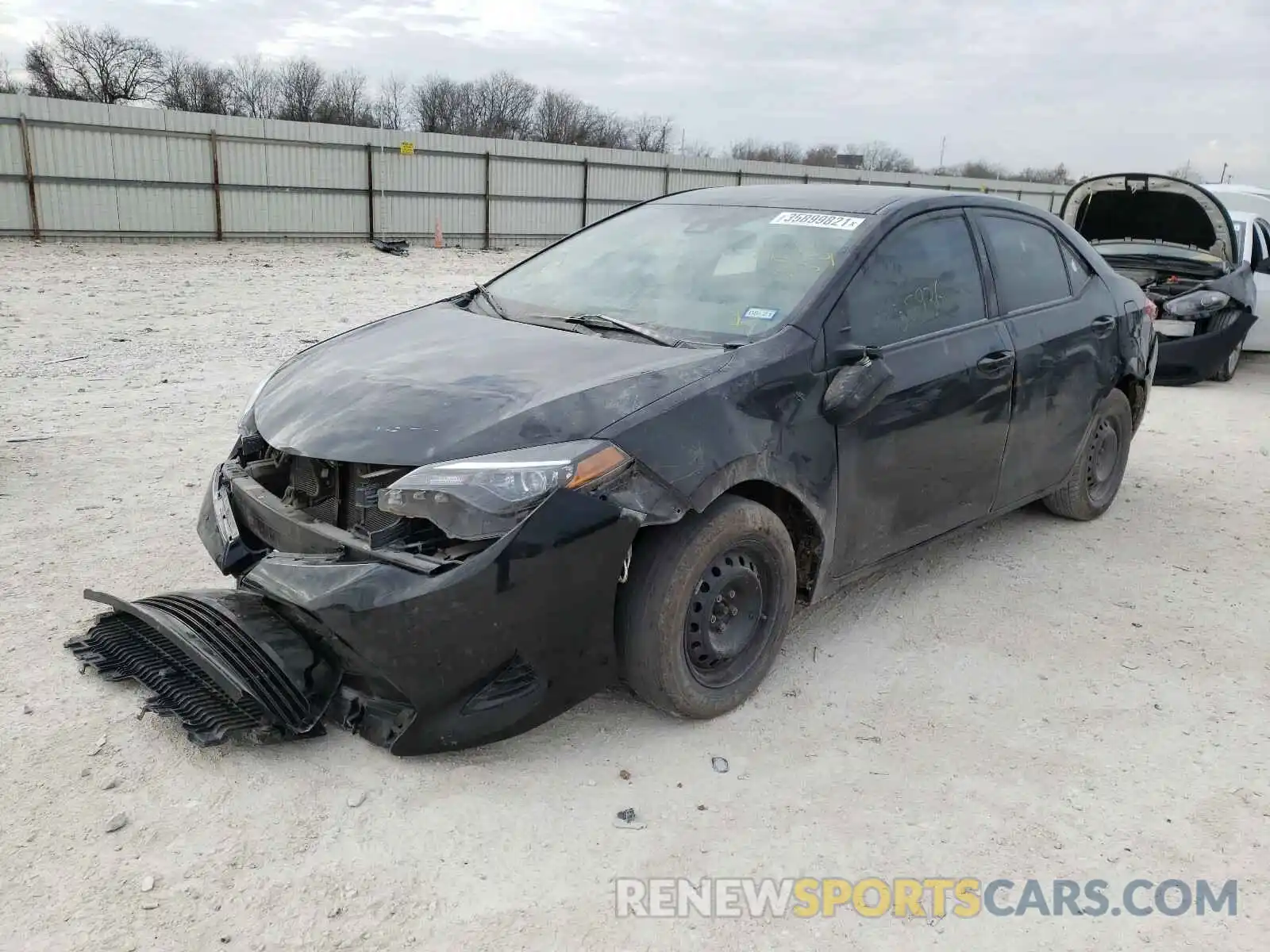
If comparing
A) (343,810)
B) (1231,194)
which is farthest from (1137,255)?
(343,810)

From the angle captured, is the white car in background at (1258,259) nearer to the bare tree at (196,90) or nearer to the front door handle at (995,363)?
the front door handle at (995,363)

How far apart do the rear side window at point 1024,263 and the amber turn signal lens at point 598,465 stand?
2.37 m

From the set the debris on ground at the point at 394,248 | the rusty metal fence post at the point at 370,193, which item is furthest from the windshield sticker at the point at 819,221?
the rusty metal fence post at the point at 370,193

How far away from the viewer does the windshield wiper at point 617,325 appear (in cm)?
340

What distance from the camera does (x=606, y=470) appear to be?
276cm

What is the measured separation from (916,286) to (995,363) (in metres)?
0.54

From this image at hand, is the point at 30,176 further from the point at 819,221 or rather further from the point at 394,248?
the point at 819,221

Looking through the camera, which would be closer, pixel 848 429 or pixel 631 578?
pixel 631 578

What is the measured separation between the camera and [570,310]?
3.83 metres

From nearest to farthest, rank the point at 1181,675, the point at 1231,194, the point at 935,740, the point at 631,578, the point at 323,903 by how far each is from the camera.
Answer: the point at 323,903 → the point at 631,578 → the point at 935,740 → the point at 1181,675 → the point at 1231,194

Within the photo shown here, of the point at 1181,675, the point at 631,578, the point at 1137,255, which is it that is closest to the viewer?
the point at 631,578

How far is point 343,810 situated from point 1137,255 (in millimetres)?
9782

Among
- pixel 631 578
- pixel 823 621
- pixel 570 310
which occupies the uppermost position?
pixel 570 310

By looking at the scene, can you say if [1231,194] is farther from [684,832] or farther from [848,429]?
[684,832]
